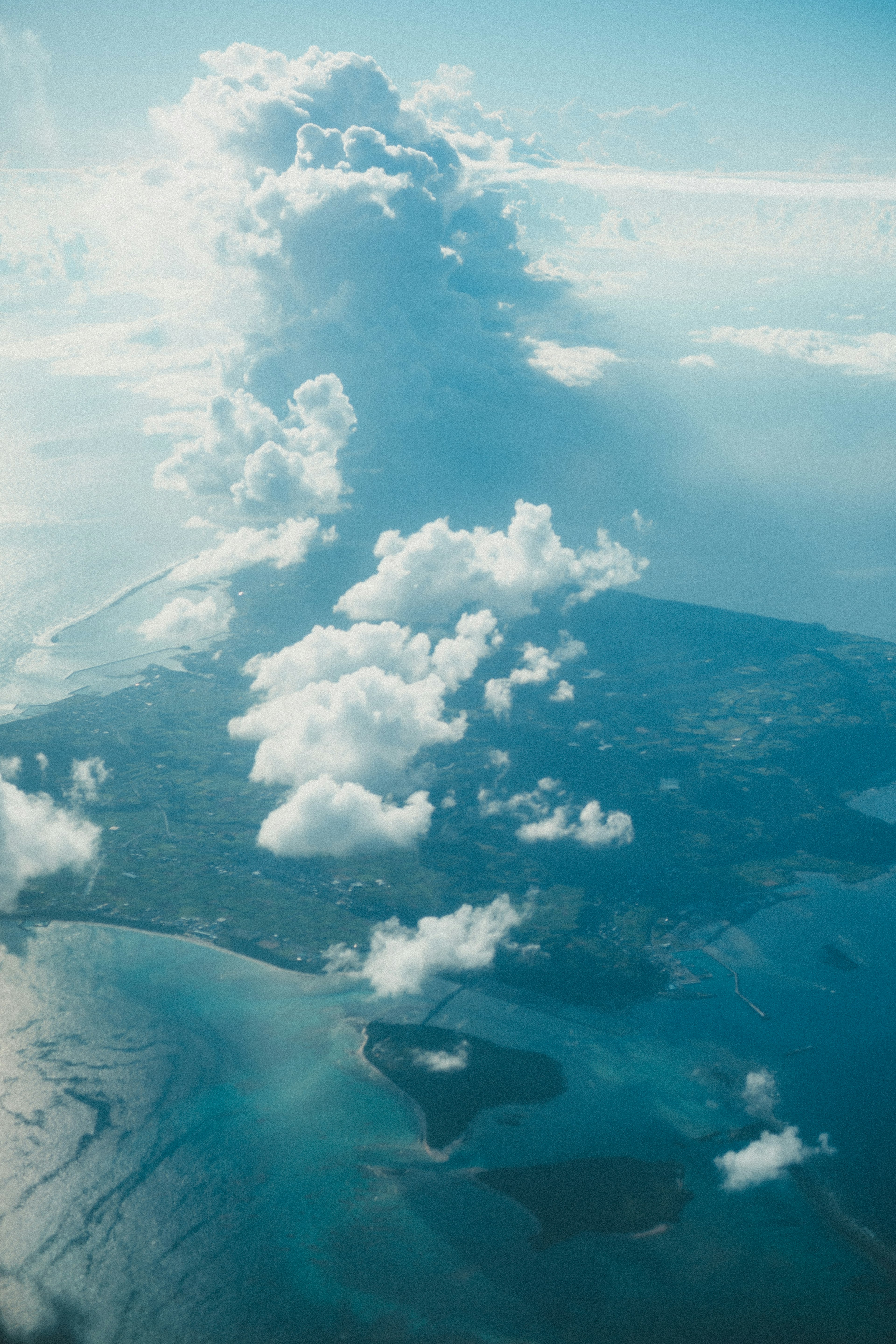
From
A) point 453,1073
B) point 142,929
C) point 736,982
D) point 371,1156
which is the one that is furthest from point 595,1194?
point 142,929

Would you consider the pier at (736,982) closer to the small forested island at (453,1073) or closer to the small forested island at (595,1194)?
the small forested island at (453,1073)

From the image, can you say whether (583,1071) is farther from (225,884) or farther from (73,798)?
(73,798)

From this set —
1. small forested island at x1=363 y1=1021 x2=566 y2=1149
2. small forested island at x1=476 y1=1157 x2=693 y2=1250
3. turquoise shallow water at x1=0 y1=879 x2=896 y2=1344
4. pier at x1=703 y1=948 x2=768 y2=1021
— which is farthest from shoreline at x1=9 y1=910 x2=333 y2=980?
pier at x1=703 y1=948 x2=768 y2=1021

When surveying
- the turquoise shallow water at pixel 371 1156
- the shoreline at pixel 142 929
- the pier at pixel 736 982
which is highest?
the pier at pixel 736 982

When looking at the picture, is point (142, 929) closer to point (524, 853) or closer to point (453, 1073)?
point (453, 1073)

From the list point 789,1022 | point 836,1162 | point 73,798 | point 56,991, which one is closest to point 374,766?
point 73,798

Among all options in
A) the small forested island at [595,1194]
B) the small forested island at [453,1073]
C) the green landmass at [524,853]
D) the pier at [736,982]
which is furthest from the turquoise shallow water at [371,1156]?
the green landmass at [524,853]

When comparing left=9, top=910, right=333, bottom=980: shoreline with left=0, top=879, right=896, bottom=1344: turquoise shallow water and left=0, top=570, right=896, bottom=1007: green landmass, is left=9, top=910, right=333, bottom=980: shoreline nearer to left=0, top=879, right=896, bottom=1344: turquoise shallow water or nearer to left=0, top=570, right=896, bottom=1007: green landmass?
left=0, top=570, right=896, bottom=1007: green landmass
